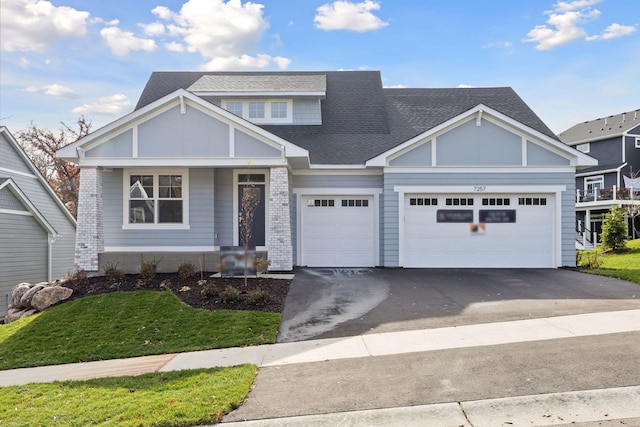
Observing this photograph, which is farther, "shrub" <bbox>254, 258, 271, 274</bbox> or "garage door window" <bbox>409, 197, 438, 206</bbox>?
"garage door window" <bbox>409, 197, 438, 206</bbox>

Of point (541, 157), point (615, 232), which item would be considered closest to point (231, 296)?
point (541, 157)

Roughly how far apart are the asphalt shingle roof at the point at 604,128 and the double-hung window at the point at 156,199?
31200 mm

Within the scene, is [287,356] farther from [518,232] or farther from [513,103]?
[513,103]

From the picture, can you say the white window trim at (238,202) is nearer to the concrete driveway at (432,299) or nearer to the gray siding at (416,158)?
the concrete driveway at (432,299)

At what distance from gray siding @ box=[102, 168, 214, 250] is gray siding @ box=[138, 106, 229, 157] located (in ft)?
4.63

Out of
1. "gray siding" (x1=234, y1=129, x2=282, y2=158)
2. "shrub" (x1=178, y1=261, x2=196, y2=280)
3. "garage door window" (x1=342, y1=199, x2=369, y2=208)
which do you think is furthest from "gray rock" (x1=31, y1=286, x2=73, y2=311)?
"garage door window" (x1=342, y1=199, x2=369, y2=208)

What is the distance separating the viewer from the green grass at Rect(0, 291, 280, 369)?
26.2 feet

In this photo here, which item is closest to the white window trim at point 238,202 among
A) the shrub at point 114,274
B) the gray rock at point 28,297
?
the shrub at point 114,274

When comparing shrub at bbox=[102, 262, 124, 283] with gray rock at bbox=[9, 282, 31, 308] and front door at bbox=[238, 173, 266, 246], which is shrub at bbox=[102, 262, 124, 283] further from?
front door at bbox=[238, 173, 266, 246]

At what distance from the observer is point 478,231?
597 inches

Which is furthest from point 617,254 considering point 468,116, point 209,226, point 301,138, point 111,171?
point 111,171

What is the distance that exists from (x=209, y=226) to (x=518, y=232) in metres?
9.95

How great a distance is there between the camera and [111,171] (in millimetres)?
15055

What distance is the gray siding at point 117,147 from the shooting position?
13703 mm
